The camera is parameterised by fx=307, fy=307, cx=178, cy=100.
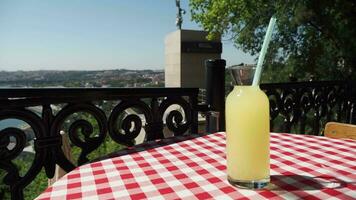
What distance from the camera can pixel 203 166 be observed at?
3.31 ft

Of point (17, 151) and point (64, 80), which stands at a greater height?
point (64, 80)

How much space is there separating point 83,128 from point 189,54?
14.6 metres

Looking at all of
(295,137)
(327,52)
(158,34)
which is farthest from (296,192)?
(158,34)

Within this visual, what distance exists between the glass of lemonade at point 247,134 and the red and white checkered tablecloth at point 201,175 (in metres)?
0.03

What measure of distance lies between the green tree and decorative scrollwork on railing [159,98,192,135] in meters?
3.16

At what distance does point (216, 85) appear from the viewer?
2.07 metres

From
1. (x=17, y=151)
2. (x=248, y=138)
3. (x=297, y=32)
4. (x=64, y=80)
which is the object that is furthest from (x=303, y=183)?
(x=297, y=32)

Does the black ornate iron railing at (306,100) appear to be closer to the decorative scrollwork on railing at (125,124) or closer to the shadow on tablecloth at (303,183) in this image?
the decorative scrollwork on railing at (125,124)

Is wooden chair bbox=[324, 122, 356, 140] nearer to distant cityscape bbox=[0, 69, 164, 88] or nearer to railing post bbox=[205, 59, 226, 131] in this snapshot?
railing post bbox=[205, 59, 226, 131]

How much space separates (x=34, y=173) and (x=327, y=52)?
Result: 592cm

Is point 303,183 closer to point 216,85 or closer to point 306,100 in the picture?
point 216,85

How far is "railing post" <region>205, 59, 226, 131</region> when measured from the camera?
203cm

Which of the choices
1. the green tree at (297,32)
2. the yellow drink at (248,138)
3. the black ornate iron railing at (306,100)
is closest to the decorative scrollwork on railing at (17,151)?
the yellow drink at (248,138)

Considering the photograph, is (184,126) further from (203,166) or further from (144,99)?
(203,166)
